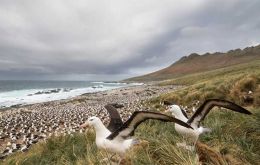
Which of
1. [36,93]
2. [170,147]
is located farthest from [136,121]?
[36,93]

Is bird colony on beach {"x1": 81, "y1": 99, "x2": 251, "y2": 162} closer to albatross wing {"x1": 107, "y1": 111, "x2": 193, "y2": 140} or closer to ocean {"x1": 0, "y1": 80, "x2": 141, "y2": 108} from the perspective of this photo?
albatross wing {"x1": 107, "y1": 111, "x2": 193, "y2": 140}

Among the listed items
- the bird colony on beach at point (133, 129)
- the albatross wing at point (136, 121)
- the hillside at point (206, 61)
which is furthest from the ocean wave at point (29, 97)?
the hillside at point (206, 61)

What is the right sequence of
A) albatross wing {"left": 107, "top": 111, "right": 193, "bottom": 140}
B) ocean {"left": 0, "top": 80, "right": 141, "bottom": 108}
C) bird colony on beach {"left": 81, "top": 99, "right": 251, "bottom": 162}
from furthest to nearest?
ocean {"left": 0, "top": 80, "right": 141, "bottom": 108} → bird colony on beach {"left": 81, "top": 99, "right": 251, "bottom": 162} → albatross wing {"left": 107, "top": 111, "right": 193, "bottom": 140}

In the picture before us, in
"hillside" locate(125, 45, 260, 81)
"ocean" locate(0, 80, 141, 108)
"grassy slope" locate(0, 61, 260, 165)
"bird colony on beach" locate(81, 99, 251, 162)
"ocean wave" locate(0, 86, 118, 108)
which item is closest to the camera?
"bird colony on beach" locate(81, 99, 251, 162)

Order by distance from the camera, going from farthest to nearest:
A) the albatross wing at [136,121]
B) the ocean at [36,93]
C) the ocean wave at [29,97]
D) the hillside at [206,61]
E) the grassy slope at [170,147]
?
the hillside at [206,61] → the ocean at [36,93] → the ocean wave at [29,97] → the grassy slope at [170,147] → the albatross wing at [136,121]

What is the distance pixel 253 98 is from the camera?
11.7 m

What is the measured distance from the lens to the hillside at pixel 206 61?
432 feet

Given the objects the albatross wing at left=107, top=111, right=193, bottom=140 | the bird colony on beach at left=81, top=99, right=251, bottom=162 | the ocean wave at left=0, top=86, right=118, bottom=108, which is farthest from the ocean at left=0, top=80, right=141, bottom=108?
the albatross wing at left=107, top=111, right=193, bottom=140

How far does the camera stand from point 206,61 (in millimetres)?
165500

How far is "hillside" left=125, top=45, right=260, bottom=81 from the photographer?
5181 inches

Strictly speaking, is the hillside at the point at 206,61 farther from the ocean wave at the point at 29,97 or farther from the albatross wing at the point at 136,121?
the albatross wing at the point at 136,121

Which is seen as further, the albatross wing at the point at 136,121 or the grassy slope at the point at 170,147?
the grassy slope at the point at 170,147

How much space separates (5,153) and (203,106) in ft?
26.3

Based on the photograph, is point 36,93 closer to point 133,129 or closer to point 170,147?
point 133,129
